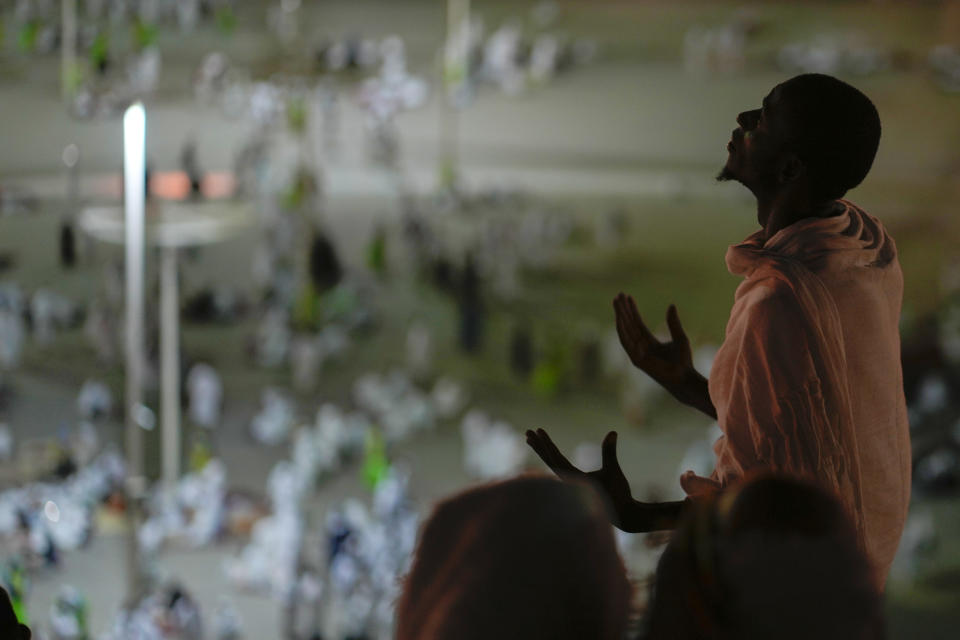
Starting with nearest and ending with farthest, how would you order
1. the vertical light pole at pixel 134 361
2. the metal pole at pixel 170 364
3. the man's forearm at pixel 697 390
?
the man's forearm at pixel 697 390 → the vertical light pole at pixel 134 361 → the metal pole at pixel 170 364

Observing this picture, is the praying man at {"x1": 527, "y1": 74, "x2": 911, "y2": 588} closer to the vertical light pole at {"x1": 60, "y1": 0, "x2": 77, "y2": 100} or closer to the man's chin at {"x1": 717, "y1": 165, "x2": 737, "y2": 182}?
the man's chin at {"x1": 717, "y1": 165, "x2": 737, "y2": 182}

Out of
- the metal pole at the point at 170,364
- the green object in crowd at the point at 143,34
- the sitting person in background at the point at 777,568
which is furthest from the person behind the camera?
the green object in crowd at the point at 143,34

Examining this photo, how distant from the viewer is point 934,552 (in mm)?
2887

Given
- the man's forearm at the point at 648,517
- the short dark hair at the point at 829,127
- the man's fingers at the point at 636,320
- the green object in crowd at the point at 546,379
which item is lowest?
the green object in crowd at the point at 546,379

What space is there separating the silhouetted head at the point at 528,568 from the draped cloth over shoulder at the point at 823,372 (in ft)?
0.48

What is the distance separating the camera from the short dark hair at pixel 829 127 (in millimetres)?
482

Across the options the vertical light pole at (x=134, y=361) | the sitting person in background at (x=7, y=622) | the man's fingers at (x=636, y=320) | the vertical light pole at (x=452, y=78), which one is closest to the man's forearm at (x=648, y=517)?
the man's fingers at (x=636, y=320)

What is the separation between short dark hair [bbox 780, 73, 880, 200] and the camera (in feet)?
1.58

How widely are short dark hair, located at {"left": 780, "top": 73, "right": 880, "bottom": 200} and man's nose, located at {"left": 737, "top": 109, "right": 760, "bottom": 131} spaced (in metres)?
0.02

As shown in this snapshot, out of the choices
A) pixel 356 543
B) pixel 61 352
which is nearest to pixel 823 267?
pixel 356 543

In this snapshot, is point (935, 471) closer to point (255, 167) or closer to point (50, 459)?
point (255, 167)

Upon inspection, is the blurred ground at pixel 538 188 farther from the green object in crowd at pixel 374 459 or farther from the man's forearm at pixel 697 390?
the man's forearm at pixel 697 390

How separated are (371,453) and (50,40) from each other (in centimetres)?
128

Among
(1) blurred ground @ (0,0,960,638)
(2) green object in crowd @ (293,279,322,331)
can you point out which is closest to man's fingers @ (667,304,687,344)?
(1) blurred ground @ (0,0,960,638)
